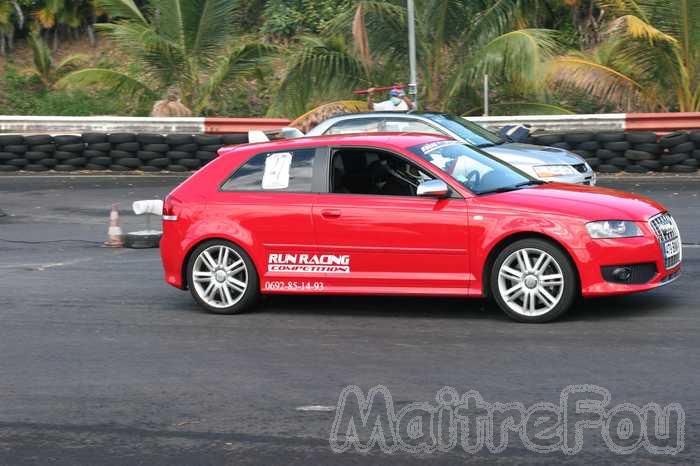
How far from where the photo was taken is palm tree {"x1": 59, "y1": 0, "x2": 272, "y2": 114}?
26.3 meters

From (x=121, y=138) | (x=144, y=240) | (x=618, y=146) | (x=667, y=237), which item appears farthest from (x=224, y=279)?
(x=121, y=138)

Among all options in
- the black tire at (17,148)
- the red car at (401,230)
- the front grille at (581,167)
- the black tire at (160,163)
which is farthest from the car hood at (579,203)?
the black tire at (17,148)

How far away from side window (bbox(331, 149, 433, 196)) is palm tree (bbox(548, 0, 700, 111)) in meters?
13.7

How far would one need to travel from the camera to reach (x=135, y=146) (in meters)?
22.8

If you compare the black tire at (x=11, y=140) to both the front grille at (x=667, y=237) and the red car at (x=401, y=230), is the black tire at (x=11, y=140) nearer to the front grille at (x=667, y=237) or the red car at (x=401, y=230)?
the red car at (x=401, y=230)

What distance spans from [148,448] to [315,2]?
28129 mm

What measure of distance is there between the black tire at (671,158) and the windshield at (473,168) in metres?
10.5

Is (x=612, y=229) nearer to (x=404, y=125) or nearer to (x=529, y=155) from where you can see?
(x=529, y=155)

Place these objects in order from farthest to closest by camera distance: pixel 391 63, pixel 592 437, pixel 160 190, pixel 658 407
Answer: pixel 391 63 < pixel 160 190 < pixel 658 407 < pixel 592 437

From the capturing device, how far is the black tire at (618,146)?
2002 cm

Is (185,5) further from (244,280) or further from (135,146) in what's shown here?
(244,280)

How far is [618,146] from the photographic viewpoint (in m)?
20.0

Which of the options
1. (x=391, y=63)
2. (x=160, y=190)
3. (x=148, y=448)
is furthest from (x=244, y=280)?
(x=391, y=63)

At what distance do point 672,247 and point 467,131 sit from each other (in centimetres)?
661
